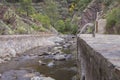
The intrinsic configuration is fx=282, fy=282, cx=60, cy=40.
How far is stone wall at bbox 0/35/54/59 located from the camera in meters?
24.1

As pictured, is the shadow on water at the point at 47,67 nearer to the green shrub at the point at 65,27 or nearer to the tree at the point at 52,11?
the green shrub at the point at 65,27

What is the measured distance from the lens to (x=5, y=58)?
22.1 m

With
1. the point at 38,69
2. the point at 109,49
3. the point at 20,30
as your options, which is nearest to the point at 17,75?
the point at 38,69

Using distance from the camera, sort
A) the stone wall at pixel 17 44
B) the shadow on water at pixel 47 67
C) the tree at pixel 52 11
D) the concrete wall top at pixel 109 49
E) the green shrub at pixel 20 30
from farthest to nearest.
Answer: the tree at pixel 52 11
the green shrub at pixel 20 30
the stone wall at pixel 17 44
the shadow on water at pixel 47 67
the concrete wall top at pixel 109 49

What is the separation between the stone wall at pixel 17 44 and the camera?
2406 centimetres

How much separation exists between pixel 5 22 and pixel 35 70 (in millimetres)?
17702

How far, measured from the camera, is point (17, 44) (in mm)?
26734

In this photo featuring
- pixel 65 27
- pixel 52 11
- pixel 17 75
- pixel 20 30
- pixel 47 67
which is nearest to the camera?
pixel 17 75

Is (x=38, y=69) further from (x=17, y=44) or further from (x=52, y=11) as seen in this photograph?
(x=52, y=11)

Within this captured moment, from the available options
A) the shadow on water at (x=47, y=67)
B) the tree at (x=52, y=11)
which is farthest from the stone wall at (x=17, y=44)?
the tree at (x=52, y=11)

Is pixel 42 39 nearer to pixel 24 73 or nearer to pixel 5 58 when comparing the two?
pixel 5 58

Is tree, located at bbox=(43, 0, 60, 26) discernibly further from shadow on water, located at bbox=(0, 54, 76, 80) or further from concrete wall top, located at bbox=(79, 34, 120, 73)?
concrete wall top, located at bbox=(79, 34, 120, 73)

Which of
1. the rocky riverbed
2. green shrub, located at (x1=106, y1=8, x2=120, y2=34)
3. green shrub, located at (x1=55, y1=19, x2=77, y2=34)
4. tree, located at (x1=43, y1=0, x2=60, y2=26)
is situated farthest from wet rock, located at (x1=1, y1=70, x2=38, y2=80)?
tree, located at (x1=43, y1=0, x2=60, y2=26)

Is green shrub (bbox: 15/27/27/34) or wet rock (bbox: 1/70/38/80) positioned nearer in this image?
wet rock (bbox: 1/70/38/80)
